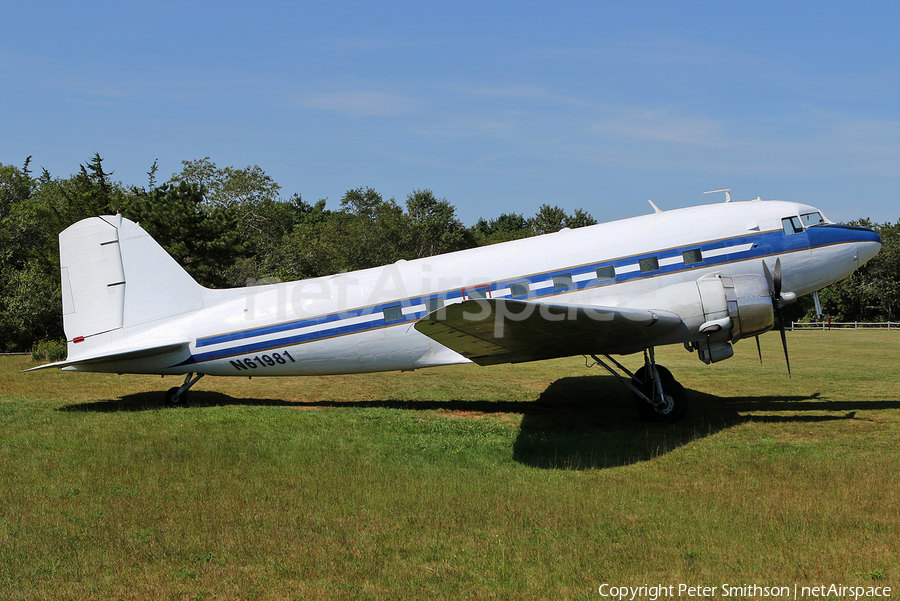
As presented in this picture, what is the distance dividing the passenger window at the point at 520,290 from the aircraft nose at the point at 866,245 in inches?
266

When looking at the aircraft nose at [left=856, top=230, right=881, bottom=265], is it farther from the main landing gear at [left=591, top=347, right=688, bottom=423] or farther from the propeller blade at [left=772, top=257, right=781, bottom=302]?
the main landing gear at [left=591, top=347, right=688, bottom=423]

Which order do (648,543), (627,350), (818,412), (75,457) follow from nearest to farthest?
(648,543) → (75,457) → (627,350) → (818,412)

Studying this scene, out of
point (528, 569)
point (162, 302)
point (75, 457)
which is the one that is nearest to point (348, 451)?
point (75, 457)

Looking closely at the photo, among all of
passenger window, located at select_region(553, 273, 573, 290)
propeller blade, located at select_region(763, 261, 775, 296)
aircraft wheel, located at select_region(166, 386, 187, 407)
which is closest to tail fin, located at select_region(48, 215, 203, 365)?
aircraft wheel, located at select_region(166, 386, 187, 407)

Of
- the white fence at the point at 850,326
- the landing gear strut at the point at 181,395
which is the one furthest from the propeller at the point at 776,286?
the white fence at the point at 850,326

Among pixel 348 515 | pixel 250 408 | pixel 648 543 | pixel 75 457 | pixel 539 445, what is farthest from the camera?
pixel 250 408

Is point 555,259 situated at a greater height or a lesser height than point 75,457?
greater

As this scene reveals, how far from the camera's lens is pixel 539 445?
34.2 feet

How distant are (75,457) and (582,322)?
8335 mm

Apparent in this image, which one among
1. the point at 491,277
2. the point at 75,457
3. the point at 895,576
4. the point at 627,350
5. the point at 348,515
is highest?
the point at 491,277

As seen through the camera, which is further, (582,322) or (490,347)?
(490,347)

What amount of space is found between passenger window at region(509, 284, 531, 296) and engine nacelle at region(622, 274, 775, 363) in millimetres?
2316

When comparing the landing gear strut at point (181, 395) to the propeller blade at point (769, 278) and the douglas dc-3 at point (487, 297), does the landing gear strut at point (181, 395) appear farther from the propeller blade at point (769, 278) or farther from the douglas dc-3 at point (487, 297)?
the propeller blade at point (769, 278)

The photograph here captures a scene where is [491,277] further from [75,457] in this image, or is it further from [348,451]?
[75,457]
